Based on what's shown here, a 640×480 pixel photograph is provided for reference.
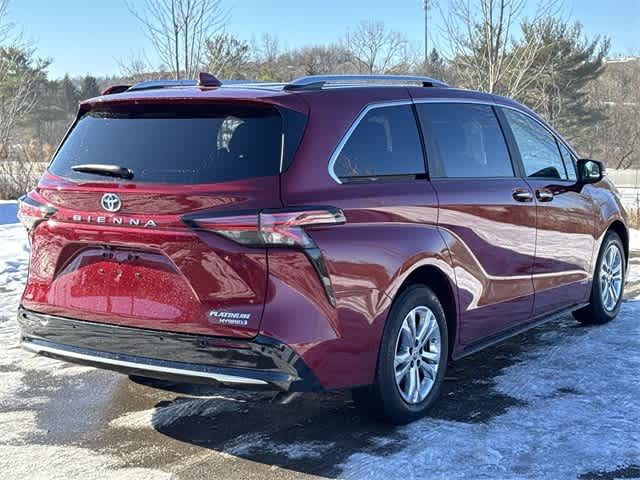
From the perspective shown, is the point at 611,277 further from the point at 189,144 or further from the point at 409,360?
the point at 189,144

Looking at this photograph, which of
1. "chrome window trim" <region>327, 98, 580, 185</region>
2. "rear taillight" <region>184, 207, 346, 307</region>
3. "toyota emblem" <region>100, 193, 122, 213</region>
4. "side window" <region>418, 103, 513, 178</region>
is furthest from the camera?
"side window" <region>418, 103, 513, 178</region>

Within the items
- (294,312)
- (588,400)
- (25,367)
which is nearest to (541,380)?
(588,400)

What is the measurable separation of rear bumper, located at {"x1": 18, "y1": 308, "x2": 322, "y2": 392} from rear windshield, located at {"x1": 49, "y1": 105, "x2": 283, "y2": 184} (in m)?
0.74

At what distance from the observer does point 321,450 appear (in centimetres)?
389

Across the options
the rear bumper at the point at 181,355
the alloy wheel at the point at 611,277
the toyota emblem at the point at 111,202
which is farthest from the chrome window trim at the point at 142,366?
the alloy wheel at the point at 611,277

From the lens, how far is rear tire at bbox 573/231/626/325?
6.55m

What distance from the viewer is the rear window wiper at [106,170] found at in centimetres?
383

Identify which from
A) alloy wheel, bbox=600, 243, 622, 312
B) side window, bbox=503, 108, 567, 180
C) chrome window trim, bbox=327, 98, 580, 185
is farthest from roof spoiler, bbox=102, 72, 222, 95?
alloy wheel, bbox=600, 243, 622, 312

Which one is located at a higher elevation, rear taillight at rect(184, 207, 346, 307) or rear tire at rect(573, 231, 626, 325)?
rear taillight at rect(184, 207, 346, 307)

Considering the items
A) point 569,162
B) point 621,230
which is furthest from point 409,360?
point 621,230

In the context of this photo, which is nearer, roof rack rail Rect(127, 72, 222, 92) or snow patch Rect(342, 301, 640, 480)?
snow patch Rect(342, 301, 640, 480)

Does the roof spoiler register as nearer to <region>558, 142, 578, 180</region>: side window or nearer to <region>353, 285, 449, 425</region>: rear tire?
<region>353, 285, 449, 425</region>: rear tire

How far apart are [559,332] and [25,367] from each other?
164 inches

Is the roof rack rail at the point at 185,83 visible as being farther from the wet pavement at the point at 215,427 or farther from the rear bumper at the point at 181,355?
the wet pavement at the point at 215,427
